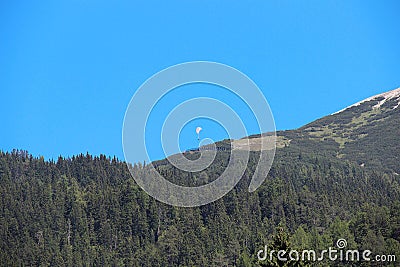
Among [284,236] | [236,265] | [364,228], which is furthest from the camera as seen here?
[236,265]

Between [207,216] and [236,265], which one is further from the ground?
[207,216]

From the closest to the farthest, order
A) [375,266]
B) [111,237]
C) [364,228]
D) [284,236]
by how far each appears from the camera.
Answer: [284,236]
[375,266]
[364,228]
[111,237]

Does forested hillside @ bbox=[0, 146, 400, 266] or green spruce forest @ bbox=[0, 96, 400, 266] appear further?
forested hillside @ bbox=[0, 146, 400, 266]

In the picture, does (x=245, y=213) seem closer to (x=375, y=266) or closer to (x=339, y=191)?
A: (x=339, y=191)

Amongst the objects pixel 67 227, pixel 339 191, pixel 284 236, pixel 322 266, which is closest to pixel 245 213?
pixel 339 191

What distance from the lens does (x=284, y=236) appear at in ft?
210

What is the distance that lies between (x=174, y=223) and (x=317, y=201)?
32.6m

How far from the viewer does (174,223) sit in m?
188

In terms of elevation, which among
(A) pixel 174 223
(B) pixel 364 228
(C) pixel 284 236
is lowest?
(C) pixel 284 236

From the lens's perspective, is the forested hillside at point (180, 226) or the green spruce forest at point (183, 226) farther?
the forested hillside at point (180, 226)

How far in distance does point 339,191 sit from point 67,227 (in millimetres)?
64632

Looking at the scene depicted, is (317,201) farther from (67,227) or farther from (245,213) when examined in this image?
(67,227)

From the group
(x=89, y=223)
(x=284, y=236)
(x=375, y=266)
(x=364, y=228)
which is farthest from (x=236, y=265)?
(x=284, y=236)

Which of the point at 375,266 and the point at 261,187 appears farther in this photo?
the point at 261,187
